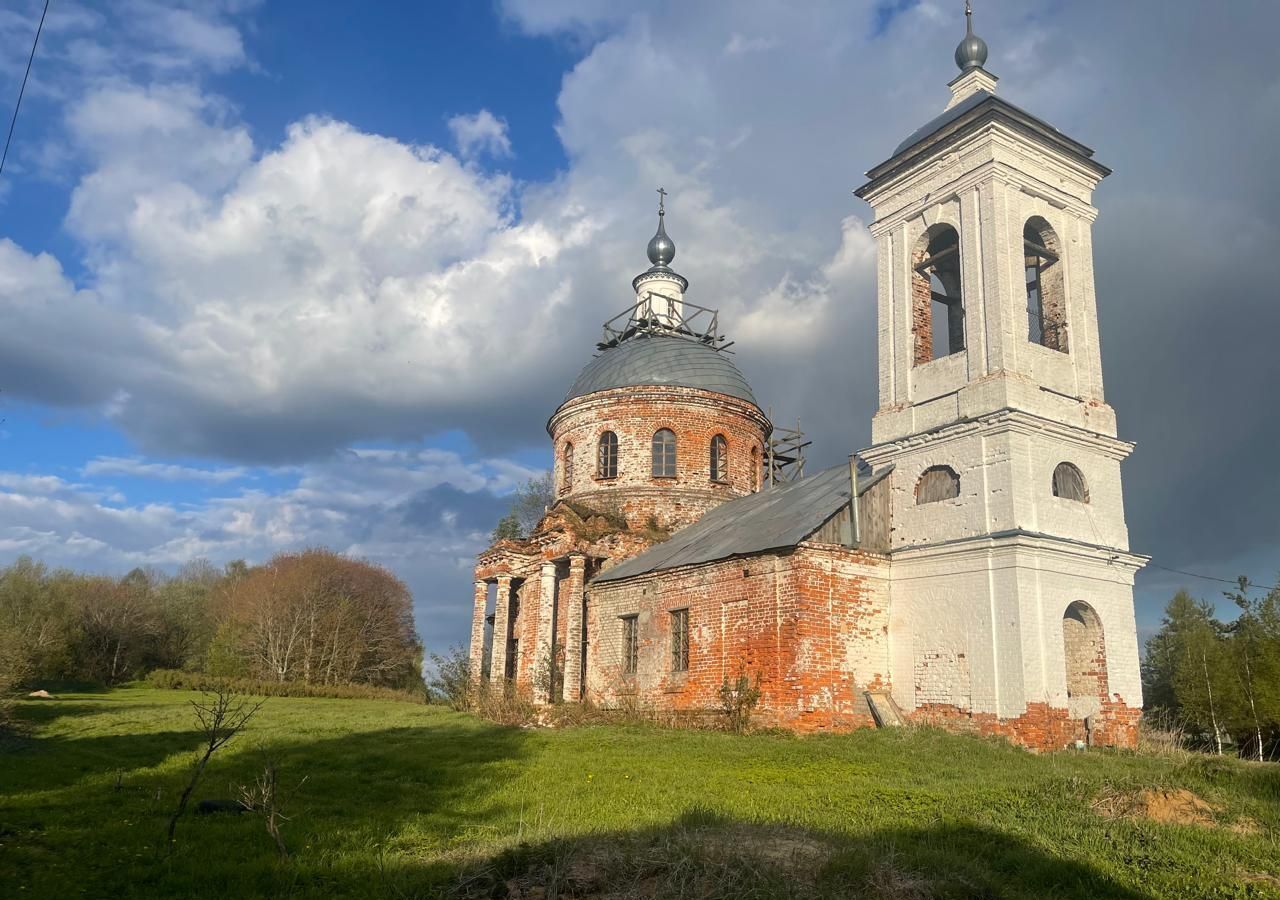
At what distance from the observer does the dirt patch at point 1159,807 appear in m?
7.29

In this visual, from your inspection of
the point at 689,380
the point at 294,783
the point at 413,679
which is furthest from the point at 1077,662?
the point at 413,679

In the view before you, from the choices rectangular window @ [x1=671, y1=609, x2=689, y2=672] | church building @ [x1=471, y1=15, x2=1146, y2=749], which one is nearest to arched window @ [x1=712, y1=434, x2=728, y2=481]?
church building @ [x1=471, y1=15, x2=1146, y2=749]

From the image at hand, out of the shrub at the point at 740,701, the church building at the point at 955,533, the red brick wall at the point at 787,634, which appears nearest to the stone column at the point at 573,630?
the church building at the point at 955,533

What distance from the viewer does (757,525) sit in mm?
17469

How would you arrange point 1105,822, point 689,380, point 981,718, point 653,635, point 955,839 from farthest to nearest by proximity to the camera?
1. point 689,380
2. point 653,635
3. point 981,718
4. point 1105,822
5. point 955,839

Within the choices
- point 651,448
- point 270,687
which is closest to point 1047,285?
point 651,448

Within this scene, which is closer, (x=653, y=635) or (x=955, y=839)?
(x=955, y=839)

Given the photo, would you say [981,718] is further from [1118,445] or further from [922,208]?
[922,208]

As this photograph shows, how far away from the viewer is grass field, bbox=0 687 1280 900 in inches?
213

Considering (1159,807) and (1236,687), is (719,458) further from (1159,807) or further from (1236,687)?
(1159,807)

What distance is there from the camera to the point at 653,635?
1753cm

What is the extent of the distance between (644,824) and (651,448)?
701 inches

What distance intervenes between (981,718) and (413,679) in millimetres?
30795

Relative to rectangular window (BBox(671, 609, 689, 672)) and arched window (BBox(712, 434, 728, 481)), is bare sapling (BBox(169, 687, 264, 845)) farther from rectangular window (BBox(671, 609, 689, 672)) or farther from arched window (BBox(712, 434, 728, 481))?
arched window (BBox(712, 434, 728, 481))
